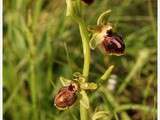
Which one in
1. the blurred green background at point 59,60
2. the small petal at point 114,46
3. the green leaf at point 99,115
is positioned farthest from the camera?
the blurred green background at point 59,60

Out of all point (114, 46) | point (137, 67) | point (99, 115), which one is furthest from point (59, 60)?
point (114, 46)

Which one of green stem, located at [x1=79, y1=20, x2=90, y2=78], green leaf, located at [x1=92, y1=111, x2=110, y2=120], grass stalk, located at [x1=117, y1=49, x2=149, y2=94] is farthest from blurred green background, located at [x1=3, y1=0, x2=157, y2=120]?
green stem, located at [x1=79, y1=20, x2=90, y2=78]

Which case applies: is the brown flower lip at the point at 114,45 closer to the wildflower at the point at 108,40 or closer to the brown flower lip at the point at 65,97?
the wildflower at the point at 108,40

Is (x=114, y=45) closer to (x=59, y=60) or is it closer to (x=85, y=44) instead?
(x=85, y=44)

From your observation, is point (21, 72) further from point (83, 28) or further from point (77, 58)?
point (83, 28)

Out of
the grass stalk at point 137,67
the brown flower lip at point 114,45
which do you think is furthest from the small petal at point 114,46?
the grass stalk at point 137,67

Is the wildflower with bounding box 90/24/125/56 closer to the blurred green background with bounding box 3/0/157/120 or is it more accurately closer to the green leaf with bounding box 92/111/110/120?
the green leaf with bounding box 92/111/110/120
